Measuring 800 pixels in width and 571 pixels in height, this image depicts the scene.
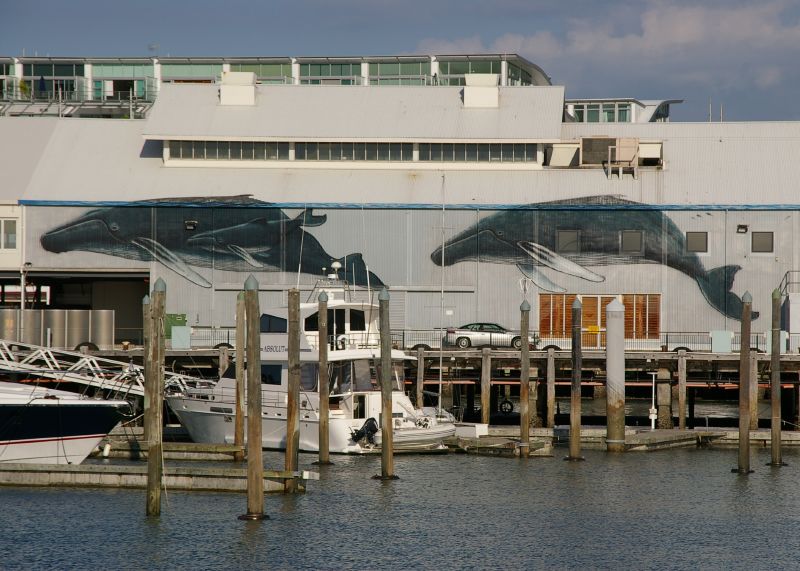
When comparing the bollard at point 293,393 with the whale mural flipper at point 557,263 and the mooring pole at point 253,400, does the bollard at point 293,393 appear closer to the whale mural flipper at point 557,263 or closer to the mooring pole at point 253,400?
the mooring pole at point 253,400

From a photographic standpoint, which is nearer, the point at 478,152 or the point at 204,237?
the point at 204,237

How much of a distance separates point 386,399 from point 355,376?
7.03 m

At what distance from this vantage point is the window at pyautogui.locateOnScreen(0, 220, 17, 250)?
63.1 metres

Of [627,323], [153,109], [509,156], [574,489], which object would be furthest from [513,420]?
[153,109]

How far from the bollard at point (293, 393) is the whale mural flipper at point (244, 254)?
23.0 metres

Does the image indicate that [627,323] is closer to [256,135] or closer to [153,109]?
[256,135]

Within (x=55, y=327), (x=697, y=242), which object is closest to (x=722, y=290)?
(x=697, y=242)

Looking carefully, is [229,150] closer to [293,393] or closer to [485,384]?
[485,384]

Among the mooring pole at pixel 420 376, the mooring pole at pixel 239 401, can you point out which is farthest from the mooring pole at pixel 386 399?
the mooring pole at pixel 420 376

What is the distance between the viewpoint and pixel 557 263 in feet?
204

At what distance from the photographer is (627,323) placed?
61500mm

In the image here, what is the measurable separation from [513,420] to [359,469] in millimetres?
17688

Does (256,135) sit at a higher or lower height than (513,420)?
higher

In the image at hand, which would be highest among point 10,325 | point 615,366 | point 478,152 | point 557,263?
point 478,152
